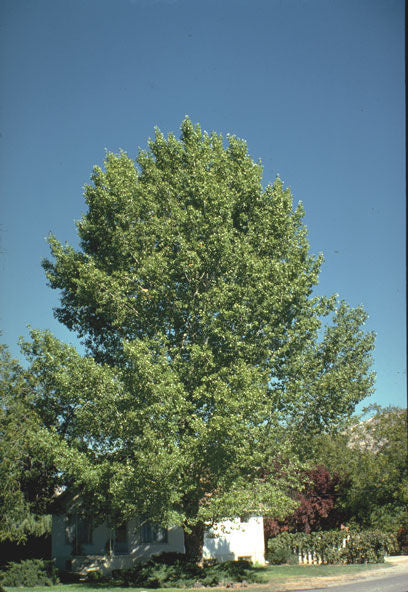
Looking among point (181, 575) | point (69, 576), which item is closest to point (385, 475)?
point (181, 575)

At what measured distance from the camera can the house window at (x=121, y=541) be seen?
2833 centimetres

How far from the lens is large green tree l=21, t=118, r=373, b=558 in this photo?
16.2 m

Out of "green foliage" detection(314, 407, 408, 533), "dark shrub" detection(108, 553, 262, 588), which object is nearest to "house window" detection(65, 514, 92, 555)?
"dark shrub" detection(108, 553, 262, 588)

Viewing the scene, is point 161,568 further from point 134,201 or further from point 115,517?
point 134,201

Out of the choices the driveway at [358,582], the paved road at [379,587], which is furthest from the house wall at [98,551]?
the paved road at [379,587]

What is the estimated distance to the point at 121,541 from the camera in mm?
28625

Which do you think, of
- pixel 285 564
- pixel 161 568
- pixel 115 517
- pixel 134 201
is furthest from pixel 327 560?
pixel 134 201

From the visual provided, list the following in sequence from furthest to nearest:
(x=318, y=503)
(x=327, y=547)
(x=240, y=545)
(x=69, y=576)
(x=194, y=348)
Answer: (x=240, y=545), (x=327, y=547), (x=318, y=503), (x=69, y=576), (x=194, y=348)

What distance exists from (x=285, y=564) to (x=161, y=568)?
1155cm

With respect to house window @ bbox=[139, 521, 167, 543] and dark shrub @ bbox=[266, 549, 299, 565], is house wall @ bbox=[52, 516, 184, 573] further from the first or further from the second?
dark shrub @ bbox=[266, 549, 299, 565]

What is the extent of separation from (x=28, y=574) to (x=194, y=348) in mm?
12175

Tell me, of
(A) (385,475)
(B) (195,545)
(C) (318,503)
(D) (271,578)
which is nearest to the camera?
(A) (385,475)

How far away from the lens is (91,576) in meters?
25.1

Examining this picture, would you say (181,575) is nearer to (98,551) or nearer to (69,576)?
(69,576)
